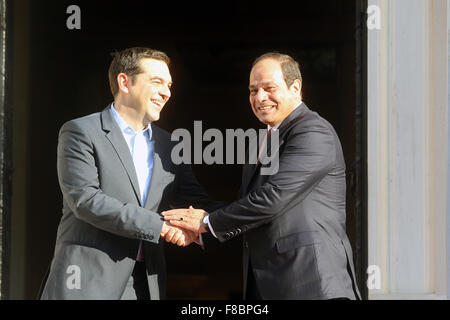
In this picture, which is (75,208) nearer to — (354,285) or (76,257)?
(76,257)

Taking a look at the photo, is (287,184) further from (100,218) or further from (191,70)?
(191,70)

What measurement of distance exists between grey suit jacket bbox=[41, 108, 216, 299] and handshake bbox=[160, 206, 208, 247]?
8cm

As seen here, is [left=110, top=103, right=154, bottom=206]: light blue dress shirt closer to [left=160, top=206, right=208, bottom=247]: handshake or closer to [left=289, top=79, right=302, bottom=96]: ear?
[left=160, top=206, right=208, bottom=247]: handshake

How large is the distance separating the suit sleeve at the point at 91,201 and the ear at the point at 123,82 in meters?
0.38

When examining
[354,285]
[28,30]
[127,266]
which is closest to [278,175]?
[354,285]

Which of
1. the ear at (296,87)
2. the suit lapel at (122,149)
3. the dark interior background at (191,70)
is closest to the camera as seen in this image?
the suit lapel at (122,149)

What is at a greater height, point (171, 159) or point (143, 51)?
point (143, 51)

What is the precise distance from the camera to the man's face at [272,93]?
396 cm

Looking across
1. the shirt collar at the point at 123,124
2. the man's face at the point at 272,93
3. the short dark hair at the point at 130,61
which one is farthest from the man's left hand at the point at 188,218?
the short dark hair at the point at 130,61

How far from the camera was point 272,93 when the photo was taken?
396 centimetres

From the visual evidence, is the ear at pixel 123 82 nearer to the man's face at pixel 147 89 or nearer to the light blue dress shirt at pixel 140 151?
the man's face at pixel 147 89

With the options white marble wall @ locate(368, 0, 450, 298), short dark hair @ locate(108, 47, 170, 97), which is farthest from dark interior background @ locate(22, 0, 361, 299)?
short dark hair @ locate(108, 47, 170, 97)

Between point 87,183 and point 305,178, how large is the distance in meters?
1.19

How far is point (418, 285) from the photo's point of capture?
3953 millimetres
